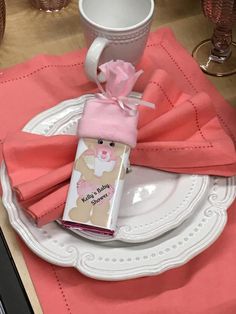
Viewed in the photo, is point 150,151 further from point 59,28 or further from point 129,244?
point 59,28

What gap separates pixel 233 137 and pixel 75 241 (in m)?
0.21

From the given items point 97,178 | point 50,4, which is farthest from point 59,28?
point 97,178

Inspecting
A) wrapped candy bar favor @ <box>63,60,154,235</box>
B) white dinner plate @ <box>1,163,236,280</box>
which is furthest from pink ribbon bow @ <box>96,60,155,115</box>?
white dinner plate @ <box>1,163,236,280</box>

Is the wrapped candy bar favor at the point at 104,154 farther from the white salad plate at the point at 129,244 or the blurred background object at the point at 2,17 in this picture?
the blurred background object at the point at 2,17

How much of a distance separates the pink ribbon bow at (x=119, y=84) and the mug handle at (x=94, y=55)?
49mm

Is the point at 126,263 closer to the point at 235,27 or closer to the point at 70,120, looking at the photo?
the point at 70,120

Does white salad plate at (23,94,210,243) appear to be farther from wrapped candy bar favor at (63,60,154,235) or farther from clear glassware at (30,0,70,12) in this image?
clear glassware at (30,0,70,12)

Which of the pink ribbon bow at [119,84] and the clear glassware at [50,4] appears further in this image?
the clear glassware at [50,4]

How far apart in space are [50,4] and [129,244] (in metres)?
0.37

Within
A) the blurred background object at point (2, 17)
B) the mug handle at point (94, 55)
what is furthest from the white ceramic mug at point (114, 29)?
the blurred background object at point (2, 17)

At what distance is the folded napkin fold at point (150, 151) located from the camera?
0.54 meters

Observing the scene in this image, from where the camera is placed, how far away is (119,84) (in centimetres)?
55

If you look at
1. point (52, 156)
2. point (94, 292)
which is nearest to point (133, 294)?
point (94, 292)

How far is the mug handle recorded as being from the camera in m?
0.60
